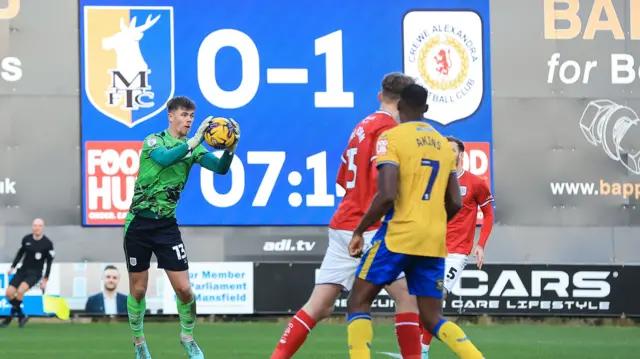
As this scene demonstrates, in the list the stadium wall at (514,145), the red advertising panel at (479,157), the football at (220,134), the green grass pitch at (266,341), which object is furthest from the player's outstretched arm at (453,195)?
the red advertising panel at (479,157)

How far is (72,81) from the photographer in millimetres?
18516

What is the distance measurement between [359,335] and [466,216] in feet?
13.2


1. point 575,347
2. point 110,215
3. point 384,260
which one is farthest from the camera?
point 110,215

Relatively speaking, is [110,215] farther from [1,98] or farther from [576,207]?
[576,207]

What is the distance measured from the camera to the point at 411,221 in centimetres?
768

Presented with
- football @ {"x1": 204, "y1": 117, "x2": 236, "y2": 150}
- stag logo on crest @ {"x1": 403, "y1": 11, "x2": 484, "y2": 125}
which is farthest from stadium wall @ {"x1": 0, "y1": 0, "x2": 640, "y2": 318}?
football @ {"x1": 204, "y1": 117, "x2": 236, "y2": 150}

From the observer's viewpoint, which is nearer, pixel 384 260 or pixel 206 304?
pixel 384 260

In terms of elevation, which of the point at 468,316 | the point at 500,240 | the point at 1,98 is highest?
the point at 1,98

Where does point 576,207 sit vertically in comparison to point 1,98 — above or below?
below

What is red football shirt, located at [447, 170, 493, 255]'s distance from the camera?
38.5 ft

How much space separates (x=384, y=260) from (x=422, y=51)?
1149 centimetres

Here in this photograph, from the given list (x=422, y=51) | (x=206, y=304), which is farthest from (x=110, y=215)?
(x=422, y=51)

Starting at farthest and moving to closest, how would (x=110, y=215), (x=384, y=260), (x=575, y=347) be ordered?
(x=110, y=215) < (x=575, y=347) < (x=384, y=260)

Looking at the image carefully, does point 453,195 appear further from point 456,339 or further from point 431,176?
point 456,339
